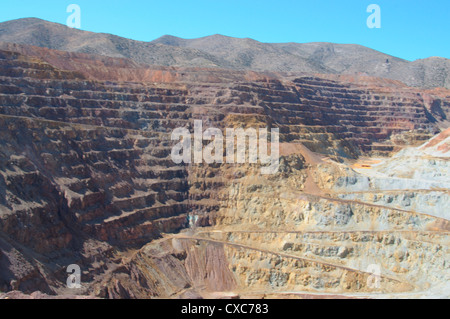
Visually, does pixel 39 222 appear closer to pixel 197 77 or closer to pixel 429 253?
pixel 429 253

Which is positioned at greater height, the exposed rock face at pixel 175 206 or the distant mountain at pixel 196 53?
the distant mountain at pixel 196 53

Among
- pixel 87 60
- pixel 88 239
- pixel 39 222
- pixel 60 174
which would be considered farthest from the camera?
pixel 87 60

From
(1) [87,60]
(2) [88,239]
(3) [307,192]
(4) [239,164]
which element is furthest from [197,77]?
(2) [88,239]

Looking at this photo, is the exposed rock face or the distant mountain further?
the distant mountain

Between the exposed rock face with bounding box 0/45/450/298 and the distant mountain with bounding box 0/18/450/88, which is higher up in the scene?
the distant mountain with bounding box 0/18/450/88

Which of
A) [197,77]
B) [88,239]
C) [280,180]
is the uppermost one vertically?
[197,77]

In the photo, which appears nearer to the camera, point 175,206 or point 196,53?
point 175,206

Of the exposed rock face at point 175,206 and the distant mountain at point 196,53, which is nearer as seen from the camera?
the exposed rock face at point 175,206

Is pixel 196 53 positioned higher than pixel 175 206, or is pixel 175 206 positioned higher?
pixel 196 53
